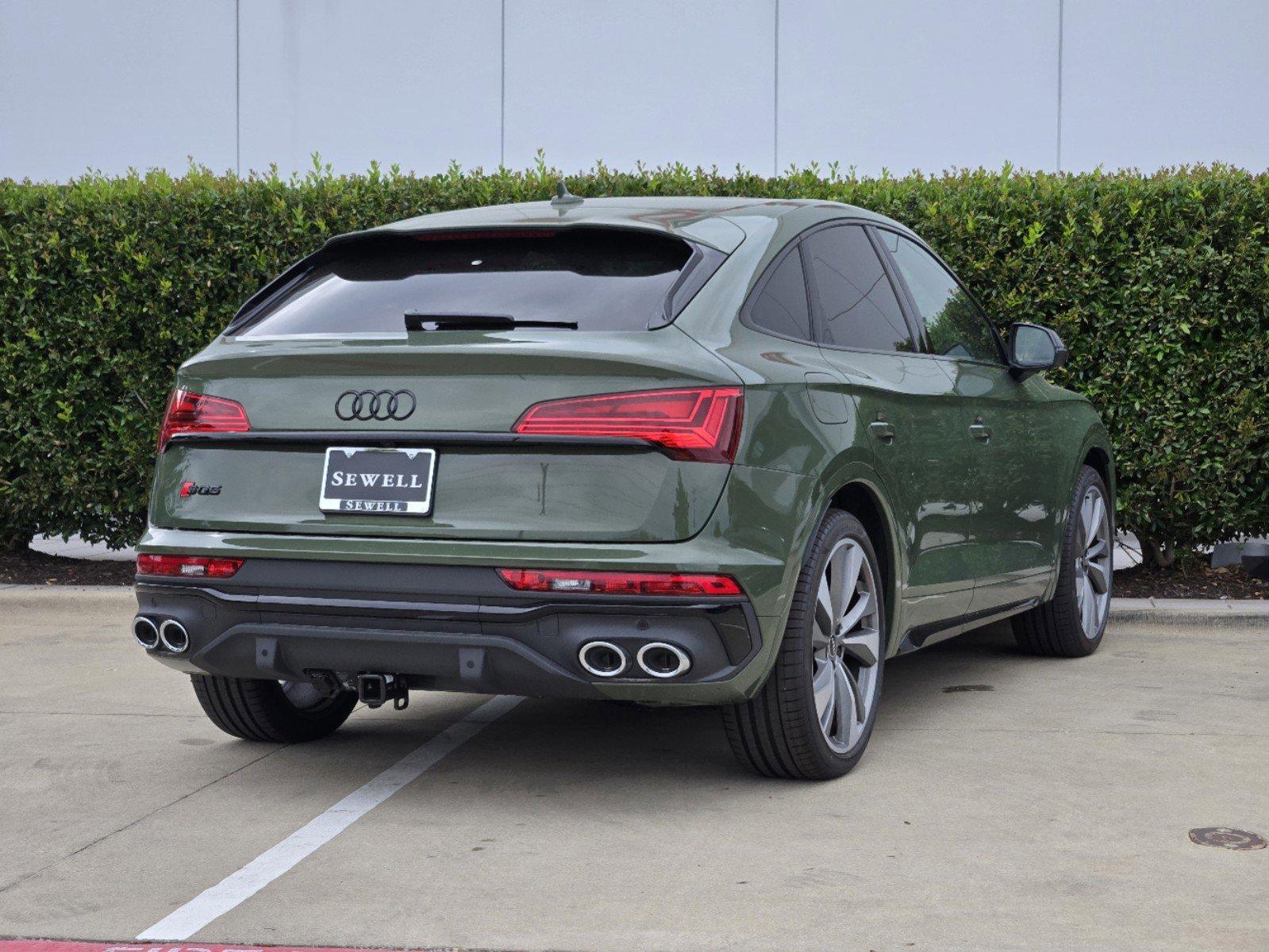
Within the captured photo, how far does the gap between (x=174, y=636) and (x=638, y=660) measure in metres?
1.36

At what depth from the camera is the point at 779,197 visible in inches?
353

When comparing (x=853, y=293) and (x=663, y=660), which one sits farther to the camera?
(x=853, y=293)

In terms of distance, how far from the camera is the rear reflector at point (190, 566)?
433cm

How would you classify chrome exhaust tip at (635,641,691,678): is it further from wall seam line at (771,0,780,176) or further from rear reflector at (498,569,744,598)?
wall seam line at (771,0,780,176)

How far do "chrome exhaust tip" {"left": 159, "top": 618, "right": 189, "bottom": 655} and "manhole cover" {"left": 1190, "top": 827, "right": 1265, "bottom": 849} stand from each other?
2.75 meters

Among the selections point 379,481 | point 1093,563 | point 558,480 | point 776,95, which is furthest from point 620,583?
point 776,95

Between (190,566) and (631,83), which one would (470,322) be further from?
(631,83)

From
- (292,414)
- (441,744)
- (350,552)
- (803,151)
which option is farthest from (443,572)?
(803,151)

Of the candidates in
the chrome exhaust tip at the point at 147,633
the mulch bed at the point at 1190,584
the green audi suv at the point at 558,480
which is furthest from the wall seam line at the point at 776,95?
the chrome exhaust tip at the point at 147,633

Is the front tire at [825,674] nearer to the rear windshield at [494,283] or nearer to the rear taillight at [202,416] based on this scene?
the rear windshield at [494,283]

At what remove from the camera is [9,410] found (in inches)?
361

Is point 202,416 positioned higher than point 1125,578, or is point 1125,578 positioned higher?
point 202,416

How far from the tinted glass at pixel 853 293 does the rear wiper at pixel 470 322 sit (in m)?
0.98

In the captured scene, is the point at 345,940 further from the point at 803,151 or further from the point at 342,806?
the point at 803,151
